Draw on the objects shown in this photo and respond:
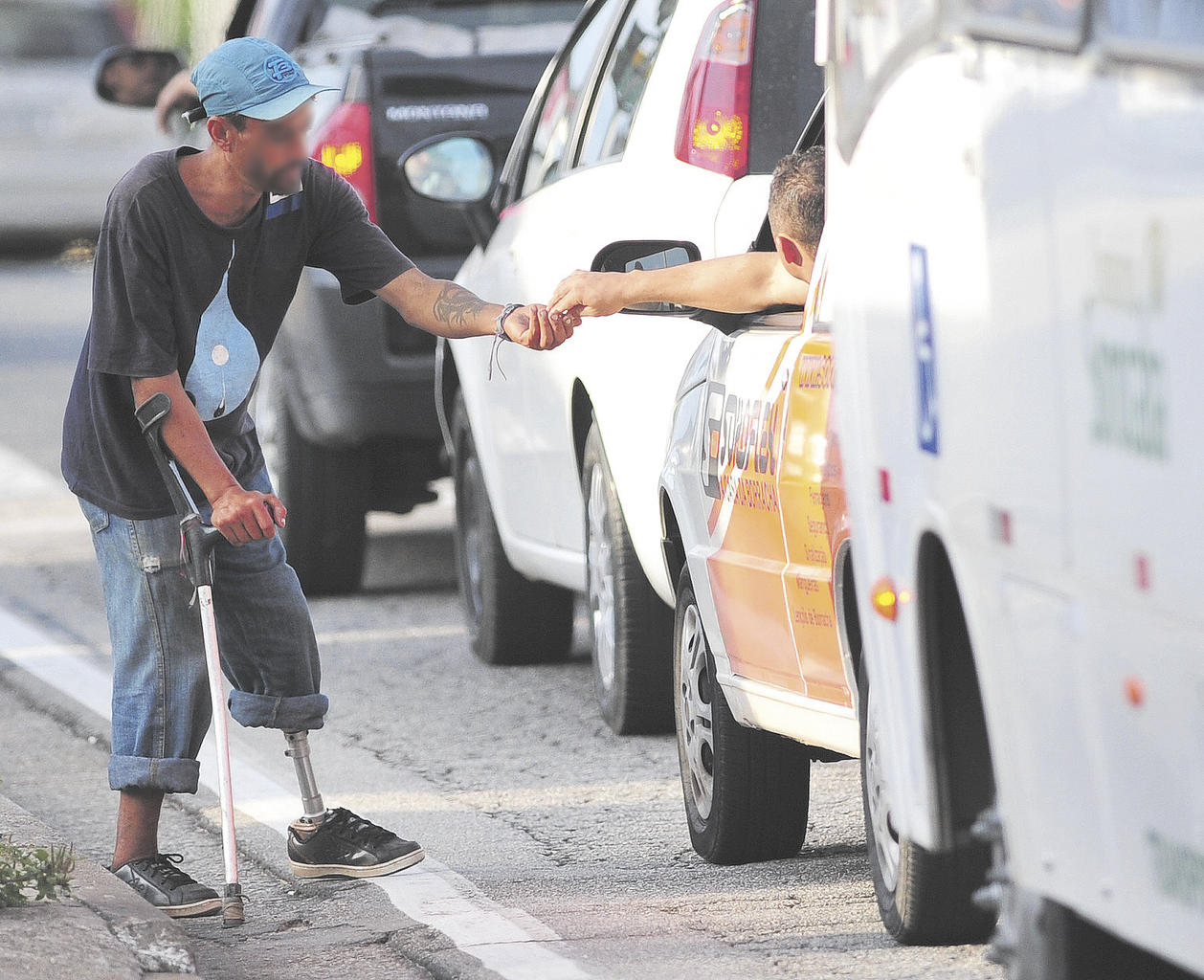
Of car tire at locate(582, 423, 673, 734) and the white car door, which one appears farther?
the white car door

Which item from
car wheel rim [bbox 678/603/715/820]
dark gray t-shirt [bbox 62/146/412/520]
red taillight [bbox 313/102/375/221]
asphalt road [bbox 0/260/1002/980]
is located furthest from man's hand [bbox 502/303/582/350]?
red taillight [bbox 313/102/375/221]

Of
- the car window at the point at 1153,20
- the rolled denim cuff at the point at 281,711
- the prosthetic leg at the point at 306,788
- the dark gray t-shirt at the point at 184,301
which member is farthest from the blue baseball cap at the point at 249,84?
the car window at the point at 1153,20

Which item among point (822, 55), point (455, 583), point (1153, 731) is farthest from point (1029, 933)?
point (455, 583)

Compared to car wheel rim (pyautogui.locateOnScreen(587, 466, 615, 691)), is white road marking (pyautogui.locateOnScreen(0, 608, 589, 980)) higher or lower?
lower

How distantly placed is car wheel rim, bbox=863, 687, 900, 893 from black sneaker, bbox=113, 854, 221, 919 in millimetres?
1524

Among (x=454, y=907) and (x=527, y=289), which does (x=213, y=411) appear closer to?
(x=454, y=907)

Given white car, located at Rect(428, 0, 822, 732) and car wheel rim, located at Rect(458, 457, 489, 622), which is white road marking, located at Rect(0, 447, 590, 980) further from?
white car, located at Rect(428, 0, 822, 732)

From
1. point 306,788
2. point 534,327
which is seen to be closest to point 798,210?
point 534,327

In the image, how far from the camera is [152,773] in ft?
17.4

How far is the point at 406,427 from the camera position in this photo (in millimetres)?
9023

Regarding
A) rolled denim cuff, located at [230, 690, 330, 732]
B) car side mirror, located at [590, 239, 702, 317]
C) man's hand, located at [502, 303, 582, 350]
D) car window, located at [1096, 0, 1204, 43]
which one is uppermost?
car window, located at [1096, 0, 1204, 43]

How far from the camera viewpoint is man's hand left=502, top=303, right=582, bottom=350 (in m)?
5.52

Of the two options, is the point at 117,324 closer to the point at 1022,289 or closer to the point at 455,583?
the point at 1022,289

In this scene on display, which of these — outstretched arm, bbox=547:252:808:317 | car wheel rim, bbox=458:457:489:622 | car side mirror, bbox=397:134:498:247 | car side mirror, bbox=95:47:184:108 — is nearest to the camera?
outstretched arm, bbox=547:252:808:317
